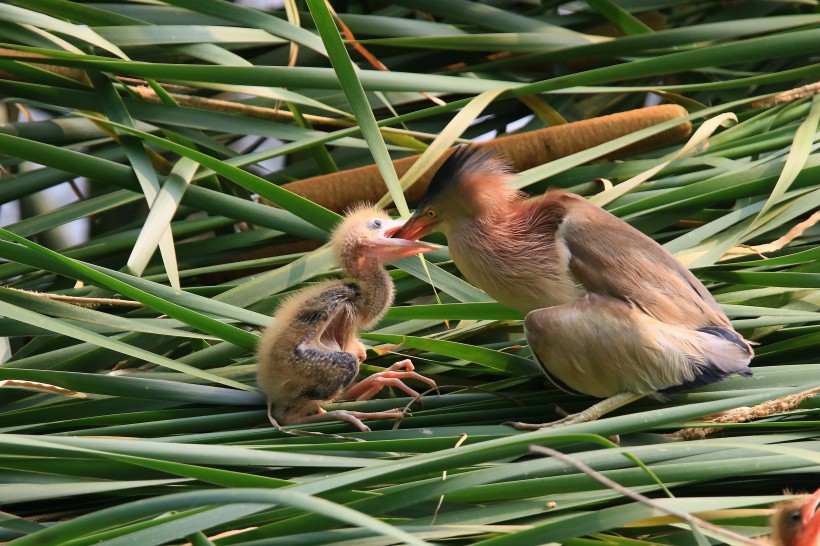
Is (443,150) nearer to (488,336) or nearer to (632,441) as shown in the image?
(488,336)

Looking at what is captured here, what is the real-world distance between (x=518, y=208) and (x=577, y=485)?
0.90 metres

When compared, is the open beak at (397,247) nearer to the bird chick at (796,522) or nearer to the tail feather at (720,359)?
the tail feather at (720,359)

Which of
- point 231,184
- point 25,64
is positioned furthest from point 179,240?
point 25,64

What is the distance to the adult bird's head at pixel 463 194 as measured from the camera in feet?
7.68

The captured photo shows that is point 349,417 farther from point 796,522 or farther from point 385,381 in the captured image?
point 796,522

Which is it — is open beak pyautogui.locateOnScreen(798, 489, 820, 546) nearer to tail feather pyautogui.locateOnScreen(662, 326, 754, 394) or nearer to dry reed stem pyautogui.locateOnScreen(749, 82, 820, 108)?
tail feather pyautogui.locateOnScreen(662, 326, 754, 394)

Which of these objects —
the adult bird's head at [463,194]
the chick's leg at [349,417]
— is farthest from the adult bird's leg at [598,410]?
the adult bird's head at [463,194]

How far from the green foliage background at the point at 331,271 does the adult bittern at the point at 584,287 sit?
0.09 m

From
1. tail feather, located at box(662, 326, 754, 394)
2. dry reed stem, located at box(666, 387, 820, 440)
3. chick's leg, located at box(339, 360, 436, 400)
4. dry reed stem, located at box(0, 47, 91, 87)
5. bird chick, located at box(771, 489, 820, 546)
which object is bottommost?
bird chick, located at box(771, 489, 820, 546)

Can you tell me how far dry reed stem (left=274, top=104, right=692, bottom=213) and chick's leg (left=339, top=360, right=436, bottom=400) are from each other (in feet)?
1.92

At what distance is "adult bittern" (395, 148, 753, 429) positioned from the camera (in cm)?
203

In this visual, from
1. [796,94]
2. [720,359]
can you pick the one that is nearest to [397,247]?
[720,359]

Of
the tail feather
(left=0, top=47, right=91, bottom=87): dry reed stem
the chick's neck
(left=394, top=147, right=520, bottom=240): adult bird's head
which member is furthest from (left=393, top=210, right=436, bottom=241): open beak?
(left=0, top=47, right=91, bottom=87): dry reed stem

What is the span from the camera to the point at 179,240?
2.58 m
